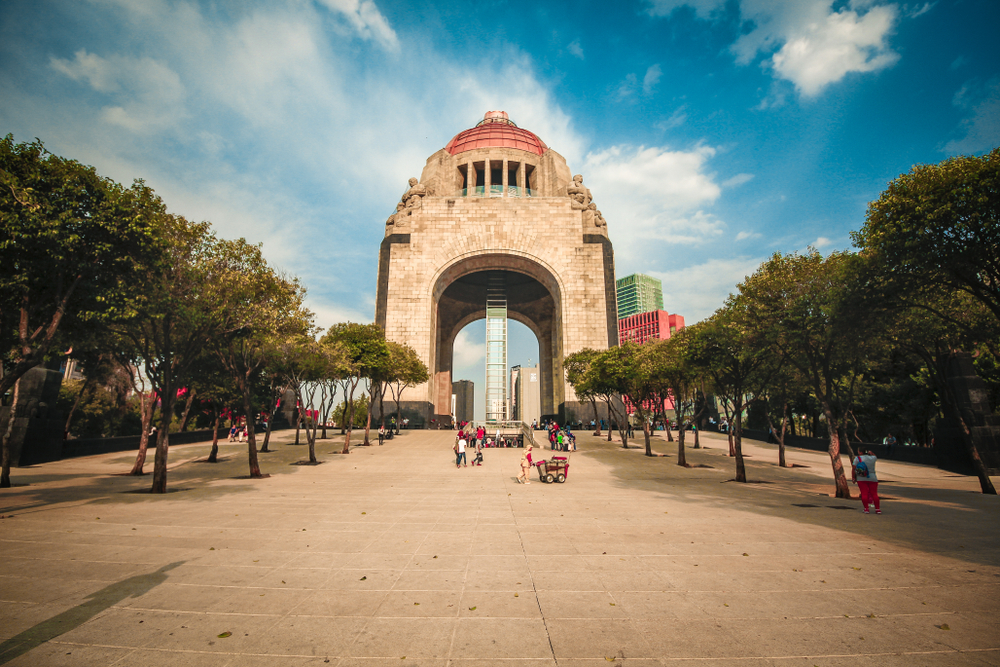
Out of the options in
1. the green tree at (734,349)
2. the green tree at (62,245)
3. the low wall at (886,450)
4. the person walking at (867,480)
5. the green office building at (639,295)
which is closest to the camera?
the green tree at (62,245)

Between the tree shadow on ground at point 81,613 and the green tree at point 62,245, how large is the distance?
7.33 m

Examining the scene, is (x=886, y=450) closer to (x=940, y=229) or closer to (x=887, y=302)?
(x=887, y=302)

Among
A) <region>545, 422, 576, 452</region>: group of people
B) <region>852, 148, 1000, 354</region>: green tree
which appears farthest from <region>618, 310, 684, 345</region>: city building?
<region>852, 148, 1000, 354</region>: green tree

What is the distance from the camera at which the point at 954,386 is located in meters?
18.2

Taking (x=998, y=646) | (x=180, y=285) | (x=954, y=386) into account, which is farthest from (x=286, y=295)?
(x=954, y=386)

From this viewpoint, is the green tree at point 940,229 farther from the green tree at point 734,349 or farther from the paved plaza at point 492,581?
the paved plaza at point 492,581

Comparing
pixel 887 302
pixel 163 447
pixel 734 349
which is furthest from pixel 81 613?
pixel 734 349

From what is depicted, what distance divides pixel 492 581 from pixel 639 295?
185926mm

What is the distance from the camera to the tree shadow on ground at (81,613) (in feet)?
13.1

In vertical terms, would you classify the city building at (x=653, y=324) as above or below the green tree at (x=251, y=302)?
above

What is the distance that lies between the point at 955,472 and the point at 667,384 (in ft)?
45.2

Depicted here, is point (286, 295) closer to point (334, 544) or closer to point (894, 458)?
point (334, 544)

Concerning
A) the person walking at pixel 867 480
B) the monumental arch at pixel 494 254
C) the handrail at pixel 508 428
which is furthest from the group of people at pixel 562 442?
the monumental arch at pixel 494 254

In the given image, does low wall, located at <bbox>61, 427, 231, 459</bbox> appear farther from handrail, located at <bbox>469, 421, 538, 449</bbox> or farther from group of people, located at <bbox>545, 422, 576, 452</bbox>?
group of people, located at <bbox>545, 422, 576, 452</bbox>
